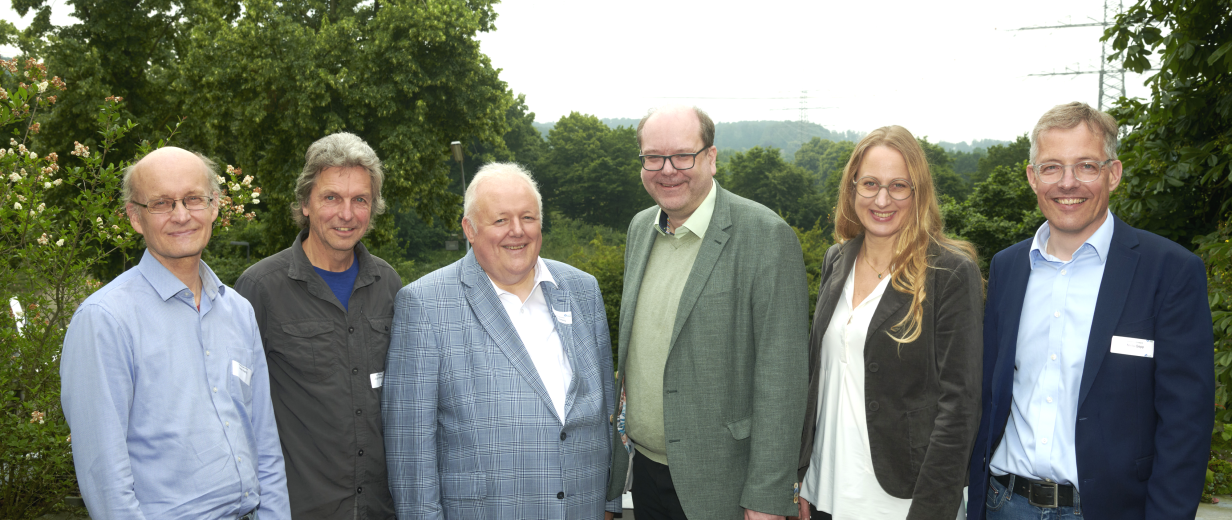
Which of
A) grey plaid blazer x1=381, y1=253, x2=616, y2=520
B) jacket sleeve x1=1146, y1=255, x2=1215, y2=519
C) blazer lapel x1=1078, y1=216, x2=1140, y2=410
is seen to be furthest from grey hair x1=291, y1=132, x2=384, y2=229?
jacket sleeve x1=1146, y1=255, x2=1215, y2=519

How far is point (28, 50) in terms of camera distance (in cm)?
1958

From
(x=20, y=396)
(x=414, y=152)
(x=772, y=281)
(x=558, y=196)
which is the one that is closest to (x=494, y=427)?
(x=772, y=281)

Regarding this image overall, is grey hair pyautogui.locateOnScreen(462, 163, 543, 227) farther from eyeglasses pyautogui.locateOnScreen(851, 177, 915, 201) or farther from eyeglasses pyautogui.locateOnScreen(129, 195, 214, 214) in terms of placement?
eyeglasses pyautogui.locateOnScreen(851, 177, 915, 201)

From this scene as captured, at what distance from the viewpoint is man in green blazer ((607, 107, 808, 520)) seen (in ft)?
8.82

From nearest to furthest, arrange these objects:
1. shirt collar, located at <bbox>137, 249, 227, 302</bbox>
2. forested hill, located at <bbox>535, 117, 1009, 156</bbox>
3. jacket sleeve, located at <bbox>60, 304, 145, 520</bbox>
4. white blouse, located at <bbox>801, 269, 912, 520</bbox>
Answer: jacket sleeve, located at <bbox>60, 304, 145, 520</bbox>, shirt collar, located at <bbox>137, 249, 227, 302</bbox>, white blouse, located at <bbox>801, 269, 912, 520</bbox>, forested hill, located at <bbox>535, 117, 1009, 156</bbox>

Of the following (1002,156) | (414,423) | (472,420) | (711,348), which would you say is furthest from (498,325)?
(1002,156)

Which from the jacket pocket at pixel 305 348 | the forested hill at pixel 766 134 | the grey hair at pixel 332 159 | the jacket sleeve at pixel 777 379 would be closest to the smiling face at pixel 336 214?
the grey hair at pixel 332 159

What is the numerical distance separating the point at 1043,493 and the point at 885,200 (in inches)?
45.5

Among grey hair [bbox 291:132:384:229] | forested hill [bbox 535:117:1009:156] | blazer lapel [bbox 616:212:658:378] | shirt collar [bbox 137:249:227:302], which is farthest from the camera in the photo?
forested hill [bbox 535:117:1009:156]

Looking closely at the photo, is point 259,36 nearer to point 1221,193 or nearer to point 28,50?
point 28,50

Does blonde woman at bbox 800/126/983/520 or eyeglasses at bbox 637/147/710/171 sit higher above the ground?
eyeglasses at bbox 637/147/710/171

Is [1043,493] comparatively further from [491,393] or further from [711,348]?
[491,393]

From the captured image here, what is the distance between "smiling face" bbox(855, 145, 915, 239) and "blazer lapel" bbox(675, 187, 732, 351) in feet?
1.71

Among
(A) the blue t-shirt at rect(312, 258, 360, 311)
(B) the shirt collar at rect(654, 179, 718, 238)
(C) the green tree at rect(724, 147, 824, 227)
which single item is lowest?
(A) the blue t-shirt at rect(312, 258, 360, 311)
